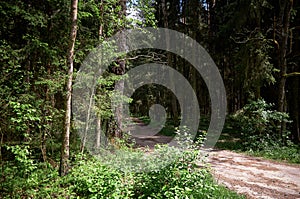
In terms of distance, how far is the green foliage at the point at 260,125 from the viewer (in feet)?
36.8

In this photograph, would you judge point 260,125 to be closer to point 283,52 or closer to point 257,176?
point 283,52

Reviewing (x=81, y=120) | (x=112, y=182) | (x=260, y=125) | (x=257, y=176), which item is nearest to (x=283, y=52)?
(x=260, y=125)

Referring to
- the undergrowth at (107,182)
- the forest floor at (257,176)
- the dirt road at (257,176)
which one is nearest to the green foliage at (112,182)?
the undergrowth at (107,182)

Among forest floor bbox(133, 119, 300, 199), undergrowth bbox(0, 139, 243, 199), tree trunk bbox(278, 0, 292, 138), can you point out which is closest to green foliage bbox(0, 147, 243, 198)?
undergrowth bbox(0, 139, 243, 199)

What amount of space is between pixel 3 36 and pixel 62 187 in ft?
12.9

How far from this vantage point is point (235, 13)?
13.3m

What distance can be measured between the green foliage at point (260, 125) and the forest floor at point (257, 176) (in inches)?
71.9

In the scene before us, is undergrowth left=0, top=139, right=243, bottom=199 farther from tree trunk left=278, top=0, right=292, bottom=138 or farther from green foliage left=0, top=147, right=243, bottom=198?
tree trunk left=278, top=0, right=292, bottom=138

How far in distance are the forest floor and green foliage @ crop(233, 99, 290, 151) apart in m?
1.83

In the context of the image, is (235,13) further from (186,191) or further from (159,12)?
(186,191)

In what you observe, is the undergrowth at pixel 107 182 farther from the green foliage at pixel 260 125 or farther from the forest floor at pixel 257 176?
the green foliage at pixel 260 125

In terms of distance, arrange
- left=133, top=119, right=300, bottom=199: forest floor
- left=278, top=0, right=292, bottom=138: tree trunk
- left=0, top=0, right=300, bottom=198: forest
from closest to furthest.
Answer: left=0, top=0, right=300, bottom=198: forest < left=133, top=119, right=300, bottom=199: forest floor < left=278, top=0, right=292, bottom=138: tree trunk


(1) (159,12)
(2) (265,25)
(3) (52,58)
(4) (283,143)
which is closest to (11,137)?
(3) (52,58)

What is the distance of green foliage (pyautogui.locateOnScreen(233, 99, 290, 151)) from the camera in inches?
441
